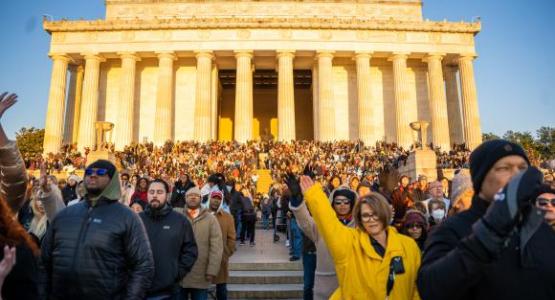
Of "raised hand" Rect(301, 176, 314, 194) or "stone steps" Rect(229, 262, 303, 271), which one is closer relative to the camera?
"raised hand" Rect(301, 176, 314, 194)

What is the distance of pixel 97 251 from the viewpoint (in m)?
3.29

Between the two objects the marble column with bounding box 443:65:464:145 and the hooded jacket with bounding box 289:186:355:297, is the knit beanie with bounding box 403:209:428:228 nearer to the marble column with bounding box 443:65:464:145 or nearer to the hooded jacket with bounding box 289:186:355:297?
the hooded jacket with bounding box 289:186:355:297

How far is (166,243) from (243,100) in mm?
30478

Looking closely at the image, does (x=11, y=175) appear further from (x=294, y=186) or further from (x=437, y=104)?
(x=437, y=104)

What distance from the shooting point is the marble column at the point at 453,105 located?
37688 mm

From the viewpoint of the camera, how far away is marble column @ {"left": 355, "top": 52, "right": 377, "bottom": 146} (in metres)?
35.0

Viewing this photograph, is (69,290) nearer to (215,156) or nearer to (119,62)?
(215,156)

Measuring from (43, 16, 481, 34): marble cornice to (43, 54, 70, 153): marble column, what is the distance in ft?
10.2

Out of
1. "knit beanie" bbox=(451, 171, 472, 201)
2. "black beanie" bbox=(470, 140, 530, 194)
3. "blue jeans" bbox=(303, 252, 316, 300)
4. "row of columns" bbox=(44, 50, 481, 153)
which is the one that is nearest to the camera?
"black beanie" bbox=(470, 140, 530, 194)

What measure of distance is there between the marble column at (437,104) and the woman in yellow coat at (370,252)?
33946mm

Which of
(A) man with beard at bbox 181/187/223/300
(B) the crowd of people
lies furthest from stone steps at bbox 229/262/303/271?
(A) man with beard at bbox 181/187/223/300

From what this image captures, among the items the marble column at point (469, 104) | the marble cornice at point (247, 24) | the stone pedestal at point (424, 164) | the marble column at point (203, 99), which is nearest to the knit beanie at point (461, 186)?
the stone pedestal at point (424, 164)

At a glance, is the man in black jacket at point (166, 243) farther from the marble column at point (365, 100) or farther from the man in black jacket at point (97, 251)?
the marble column at point (365, 100)

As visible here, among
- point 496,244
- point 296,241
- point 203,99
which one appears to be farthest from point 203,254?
point 203,99
